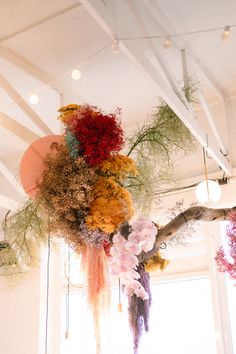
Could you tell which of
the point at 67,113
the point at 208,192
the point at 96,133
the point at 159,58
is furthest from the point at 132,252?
the point at 208,192

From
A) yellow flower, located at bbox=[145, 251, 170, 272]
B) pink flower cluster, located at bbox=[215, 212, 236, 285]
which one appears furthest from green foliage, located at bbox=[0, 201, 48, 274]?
pink flower cluster, located at bbox=[215, 212, 236, 285]

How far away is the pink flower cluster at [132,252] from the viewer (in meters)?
1.54

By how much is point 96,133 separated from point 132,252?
1.69 feet

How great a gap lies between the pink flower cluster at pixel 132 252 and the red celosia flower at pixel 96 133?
0.34 m

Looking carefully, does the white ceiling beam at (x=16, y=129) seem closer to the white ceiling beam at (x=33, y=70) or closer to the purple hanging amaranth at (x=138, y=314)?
the white ceiling beam at (x=33, y=70)

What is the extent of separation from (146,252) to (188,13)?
2.21m

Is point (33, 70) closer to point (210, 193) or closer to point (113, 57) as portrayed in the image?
point (113, 57)

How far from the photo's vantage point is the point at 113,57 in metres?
3.79

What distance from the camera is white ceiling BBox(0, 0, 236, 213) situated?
9.45ft

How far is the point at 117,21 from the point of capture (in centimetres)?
246

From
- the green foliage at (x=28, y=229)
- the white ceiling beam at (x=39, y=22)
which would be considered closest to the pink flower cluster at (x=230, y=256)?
the green foliage at (x=28, y=229)

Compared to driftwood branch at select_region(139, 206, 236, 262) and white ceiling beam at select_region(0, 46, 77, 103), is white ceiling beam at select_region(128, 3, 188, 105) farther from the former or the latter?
driftwood branch at select_region(139, 206, 236, 262)

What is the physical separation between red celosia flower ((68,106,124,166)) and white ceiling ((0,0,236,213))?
2.09 feet

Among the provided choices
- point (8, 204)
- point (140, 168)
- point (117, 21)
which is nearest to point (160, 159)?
point (140, 168)
